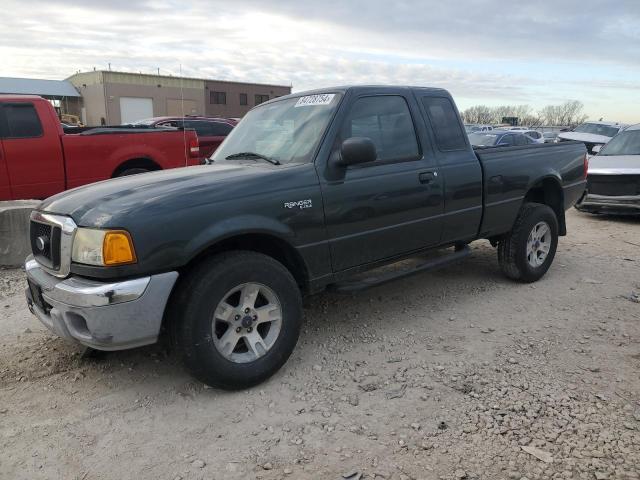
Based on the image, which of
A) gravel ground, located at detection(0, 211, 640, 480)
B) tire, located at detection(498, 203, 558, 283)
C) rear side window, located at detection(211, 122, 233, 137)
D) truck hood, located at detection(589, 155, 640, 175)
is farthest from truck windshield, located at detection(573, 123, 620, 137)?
gravel ground, located at detection(0, 211, 640, 480)

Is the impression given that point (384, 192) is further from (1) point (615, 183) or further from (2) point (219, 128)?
(2) point (219, 128)

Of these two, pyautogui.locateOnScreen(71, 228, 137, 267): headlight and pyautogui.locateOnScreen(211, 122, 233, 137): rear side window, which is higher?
pyautogui.locateOnScreen(211, 122, 233, 137): rear side window

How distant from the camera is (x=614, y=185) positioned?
927 cm

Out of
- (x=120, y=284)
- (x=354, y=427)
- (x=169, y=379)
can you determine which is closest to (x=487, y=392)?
(x=354, y=427)

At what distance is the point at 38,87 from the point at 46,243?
65426 mm

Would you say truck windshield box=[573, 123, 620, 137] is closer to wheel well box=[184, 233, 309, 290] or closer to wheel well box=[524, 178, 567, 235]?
wheel well box=[524, 178, 567, 235]

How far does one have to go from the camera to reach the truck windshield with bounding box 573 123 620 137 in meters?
19.9

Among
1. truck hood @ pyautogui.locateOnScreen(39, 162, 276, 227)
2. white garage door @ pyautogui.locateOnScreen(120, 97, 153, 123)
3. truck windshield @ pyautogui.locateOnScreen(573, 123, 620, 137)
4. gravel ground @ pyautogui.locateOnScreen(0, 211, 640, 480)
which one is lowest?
gravel ground @ pyautogui.locateOnScreen(0, 211, 640, 480)

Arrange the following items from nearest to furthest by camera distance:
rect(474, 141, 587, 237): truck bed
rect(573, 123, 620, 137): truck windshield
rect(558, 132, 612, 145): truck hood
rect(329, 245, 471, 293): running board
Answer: rect(329, 245, 471, 293): running board < rect(474, 141, 587, 237): truck bed < rect(558, 132, 612, 145): truck hood < rect(573, 123, 620, 137): truck windshield

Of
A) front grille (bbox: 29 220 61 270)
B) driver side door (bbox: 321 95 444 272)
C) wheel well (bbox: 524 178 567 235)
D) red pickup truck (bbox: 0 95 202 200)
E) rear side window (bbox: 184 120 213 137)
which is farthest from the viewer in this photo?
rear side window (bbox: 184 120 213 137)

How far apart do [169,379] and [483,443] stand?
206 cm

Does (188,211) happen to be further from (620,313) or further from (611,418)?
(620,313)

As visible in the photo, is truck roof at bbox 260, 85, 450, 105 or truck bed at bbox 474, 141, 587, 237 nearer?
truck roof at bbox 260, 85, 450, 105

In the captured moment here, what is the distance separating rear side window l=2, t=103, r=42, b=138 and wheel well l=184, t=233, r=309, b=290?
17.2 feet
